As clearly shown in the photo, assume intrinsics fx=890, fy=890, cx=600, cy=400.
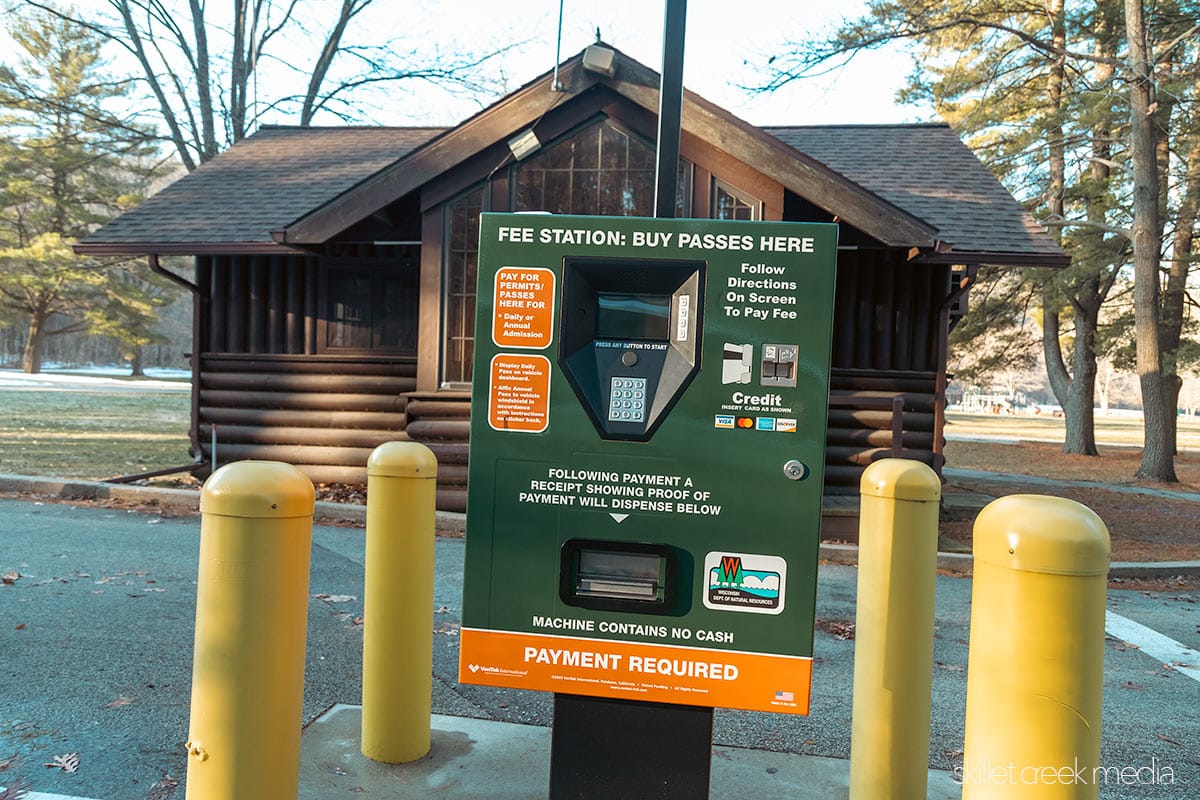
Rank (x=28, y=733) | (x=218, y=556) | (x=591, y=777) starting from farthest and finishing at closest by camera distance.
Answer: (x=28, y=733) < (x=591, y=777) < (x=218, y=556)

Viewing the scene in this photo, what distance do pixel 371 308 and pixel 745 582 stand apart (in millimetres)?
8827

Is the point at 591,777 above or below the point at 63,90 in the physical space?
below

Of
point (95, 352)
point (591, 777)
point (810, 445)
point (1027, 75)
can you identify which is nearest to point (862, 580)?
point (810, 445)

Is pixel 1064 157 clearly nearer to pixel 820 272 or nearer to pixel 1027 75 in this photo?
pixel 1027 75

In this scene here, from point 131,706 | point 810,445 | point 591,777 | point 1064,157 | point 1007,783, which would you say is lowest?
point 131,706

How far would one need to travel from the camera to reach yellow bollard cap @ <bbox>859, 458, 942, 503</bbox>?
300cm

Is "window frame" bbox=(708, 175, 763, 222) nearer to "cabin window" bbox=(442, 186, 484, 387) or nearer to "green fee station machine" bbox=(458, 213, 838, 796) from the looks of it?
"cabin window" bbox=(442, 186, 484, 387)

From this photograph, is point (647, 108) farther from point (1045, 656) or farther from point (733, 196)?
point (1045, 656)

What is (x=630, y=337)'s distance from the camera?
2.81 metres

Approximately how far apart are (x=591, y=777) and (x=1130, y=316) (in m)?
21.6

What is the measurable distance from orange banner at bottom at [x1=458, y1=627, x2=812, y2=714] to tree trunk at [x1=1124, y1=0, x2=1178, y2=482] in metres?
15.8

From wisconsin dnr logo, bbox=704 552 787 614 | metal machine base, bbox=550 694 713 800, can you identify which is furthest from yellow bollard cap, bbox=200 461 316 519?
wisconsin dnr logo, bbox=704 552 787 614

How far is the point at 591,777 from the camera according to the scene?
283 centimetres

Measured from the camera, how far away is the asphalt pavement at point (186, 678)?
11.5 ft
